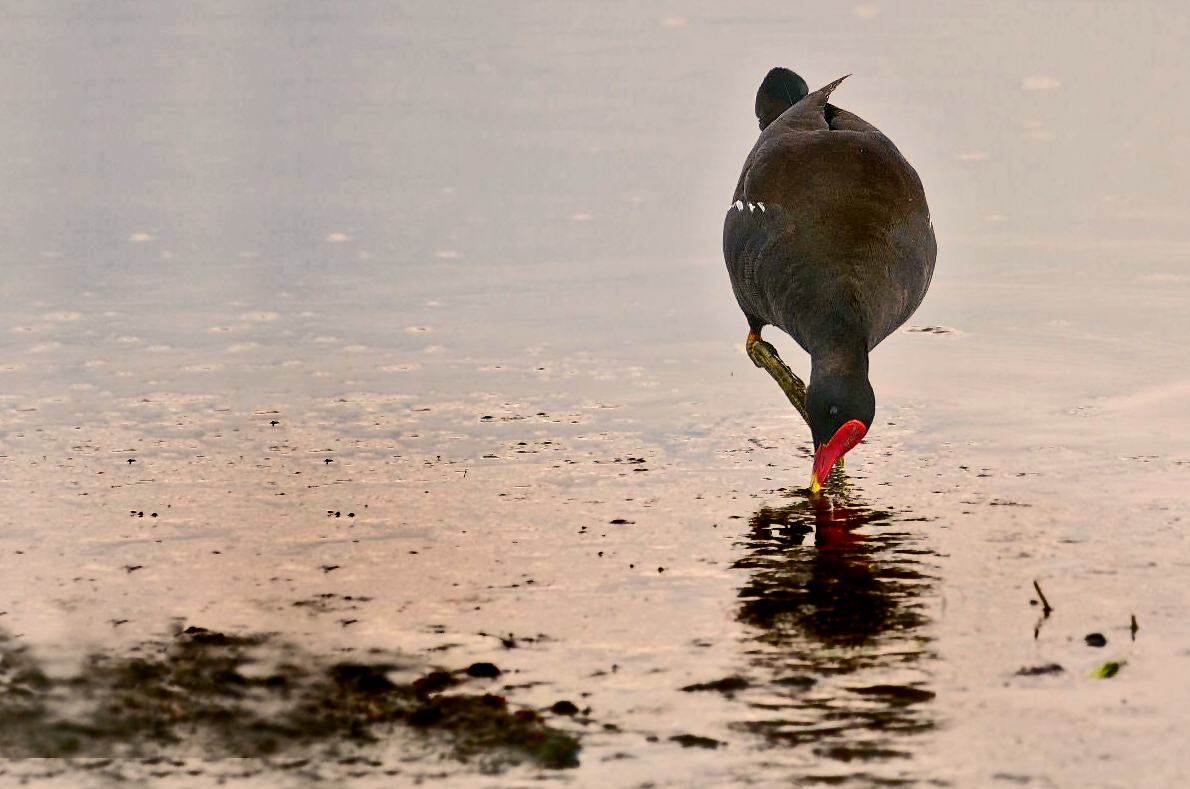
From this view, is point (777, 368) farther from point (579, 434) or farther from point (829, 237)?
point (579, 434)

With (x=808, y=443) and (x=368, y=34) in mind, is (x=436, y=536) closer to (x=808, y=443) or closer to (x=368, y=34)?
(x=808, y=443)

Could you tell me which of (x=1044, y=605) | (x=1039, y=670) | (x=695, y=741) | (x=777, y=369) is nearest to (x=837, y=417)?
(x=1044, y=605)

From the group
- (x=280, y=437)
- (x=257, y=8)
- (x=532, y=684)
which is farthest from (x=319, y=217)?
(x=257, y=8)

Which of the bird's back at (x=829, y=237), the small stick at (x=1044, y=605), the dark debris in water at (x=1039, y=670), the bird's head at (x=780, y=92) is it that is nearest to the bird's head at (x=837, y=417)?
the bird's back at (x=829, y=237)

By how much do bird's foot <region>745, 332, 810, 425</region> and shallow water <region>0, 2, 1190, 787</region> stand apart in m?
0.14

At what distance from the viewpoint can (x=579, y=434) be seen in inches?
313

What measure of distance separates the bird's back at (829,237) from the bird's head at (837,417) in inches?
14.1

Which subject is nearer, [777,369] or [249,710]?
[249,710]

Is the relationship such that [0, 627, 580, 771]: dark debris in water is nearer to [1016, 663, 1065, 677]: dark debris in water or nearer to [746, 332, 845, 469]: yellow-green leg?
[1016, 663, 1065, 677]: dark debris in water

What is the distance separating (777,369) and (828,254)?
95 centimetres

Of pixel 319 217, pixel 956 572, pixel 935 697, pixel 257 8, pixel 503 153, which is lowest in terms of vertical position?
pixel 935 697

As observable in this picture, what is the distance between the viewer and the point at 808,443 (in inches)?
316

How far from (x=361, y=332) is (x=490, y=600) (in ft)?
13.1

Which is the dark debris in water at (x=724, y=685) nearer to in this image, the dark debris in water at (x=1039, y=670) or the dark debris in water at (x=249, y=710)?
the dark debris in water at (x=249, y=710)
